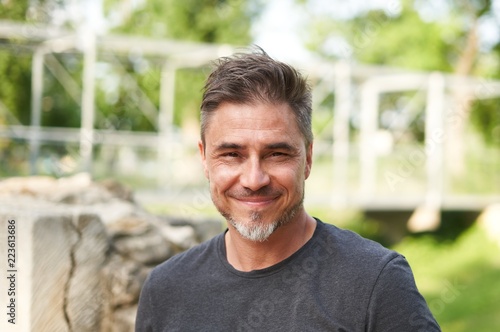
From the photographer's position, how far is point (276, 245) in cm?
204

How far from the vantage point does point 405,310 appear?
1.79 metres

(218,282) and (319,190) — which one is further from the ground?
(218,282)

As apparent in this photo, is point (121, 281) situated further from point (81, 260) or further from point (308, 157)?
point (308, 157)

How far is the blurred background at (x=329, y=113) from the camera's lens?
42.7 feet

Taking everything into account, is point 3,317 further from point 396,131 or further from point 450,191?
point 396,131

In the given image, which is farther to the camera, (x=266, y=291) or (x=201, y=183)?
(x=201, y=183)

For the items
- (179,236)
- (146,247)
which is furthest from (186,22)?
(146,247)

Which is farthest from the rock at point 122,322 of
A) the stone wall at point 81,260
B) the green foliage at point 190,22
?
the green foliage at point 190,22

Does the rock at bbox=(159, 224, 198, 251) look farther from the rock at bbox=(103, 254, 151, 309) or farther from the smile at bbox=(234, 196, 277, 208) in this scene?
the smile at bbox=(234, 196, 277, 208)

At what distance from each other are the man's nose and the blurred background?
4.12 m

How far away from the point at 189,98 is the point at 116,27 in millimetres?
3249

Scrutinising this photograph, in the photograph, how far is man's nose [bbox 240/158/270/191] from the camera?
1942 millimetres

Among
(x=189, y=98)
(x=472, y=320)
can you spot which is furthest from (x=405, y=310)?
(x=189, y=98)

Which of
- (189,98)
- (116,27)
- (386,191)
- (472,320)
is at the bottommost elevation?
(472,320)
